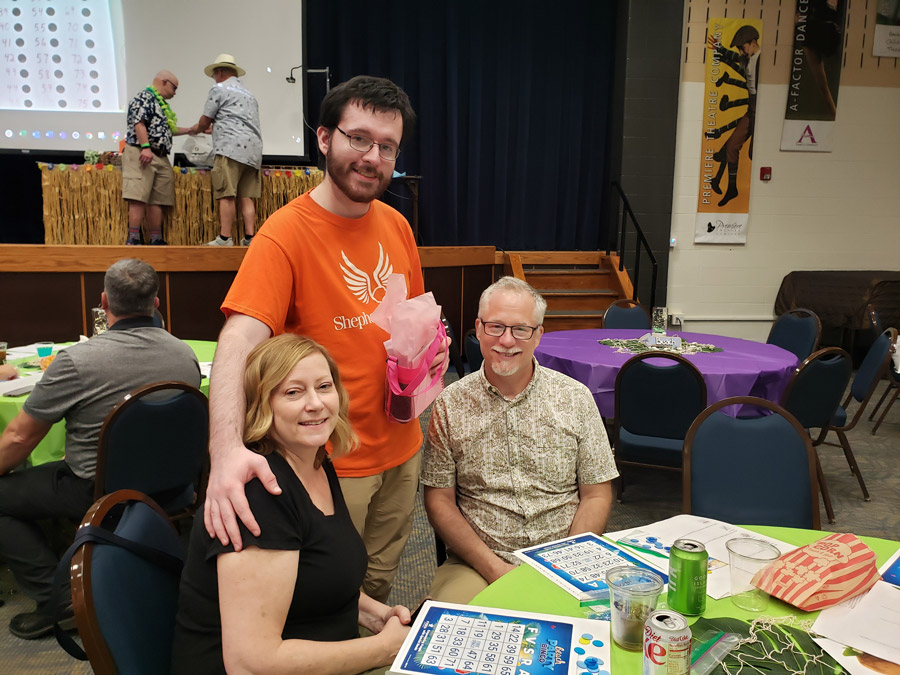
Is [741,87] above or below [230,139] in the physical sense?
above

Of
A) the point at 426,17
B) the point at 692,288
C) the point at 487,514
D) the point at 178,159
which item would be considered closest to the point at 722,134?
the point at 692,288

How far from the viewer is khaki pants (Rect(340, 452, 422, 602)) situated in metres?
1.72

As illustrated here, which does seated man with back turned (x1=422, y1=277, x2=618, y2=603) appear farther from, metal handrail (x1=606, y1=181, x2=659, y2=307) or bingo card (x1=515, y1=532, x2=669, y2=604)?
metal handrail (x1=606, y1=181, x2=659, y2=307)

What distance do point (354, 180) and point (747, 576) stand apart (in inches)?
45.1

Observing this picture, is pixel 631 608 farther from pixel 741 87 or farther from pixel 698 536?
pixel 741 87

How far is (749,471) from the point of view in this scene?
191cm

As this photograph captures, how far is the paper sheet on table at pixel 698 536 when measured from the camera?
134cm

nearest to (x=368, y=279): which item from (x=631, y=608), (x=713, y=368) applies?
(x=631, y=608)

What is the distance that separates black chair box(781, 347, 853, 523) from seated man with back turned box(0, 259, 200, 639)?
2.77 m

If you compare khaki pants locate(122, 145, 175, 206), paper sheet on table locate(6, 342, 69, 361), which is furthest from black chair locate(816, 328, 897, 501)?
khaki pants locate(122, 145, 175, 206)

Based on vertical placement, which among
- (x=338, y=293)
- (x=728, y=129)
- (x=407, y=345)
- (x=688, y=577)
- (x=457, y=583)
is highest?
(x=728, y=129)

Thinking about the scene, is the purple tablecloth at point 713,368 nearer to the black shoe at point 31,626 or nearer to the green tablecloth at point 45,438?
the green tablecloth at point 45,438

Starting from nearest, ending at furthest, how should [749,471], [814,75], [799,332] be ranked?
[749,471] < [799,332] < [814,75]

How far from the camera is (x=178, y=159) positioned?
624 cm
